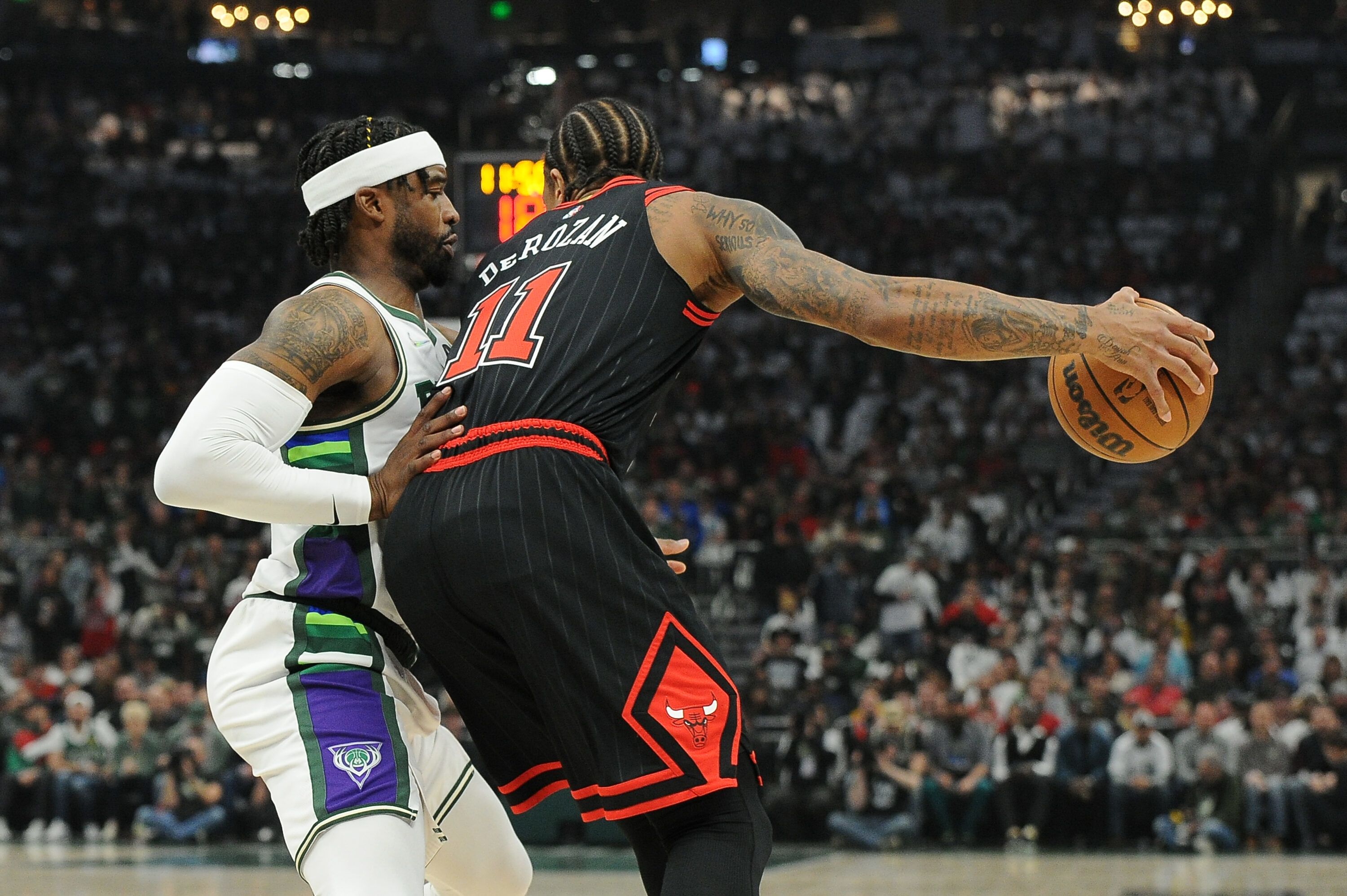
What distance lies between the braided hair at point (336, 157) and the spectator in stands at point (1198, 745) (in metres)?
8.82

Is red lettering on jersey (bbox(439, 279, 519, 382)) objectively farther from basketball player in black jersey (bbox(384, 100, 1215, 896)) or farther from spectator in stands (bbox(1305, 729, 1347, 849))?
spectator in stands (bbox(1305, 729, 1347, 849))

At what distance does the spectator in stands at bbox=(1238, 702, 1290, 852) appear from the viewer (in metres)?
10.6

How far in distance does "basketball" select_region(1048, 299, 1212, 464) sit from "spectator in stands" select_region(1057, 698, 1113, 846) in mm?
8208

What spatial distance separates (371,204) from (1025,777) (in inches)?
335

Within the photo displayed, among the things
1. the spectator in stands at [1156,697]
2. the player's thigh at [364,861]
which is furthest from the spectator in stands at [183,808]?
the player's thigh at [364,861]

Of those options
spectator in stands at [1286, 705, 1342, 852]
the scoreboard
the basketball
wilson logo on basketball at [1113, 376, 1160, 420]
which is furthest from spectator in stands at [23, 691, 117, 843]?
wilson logo on basketball at [1113, 376, 1160, 420]

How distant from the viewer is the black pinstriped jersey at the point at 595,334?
289 cm

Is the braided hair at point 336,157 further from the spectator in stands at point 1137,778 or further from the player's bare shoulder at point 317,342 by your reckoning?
the spectator in stands at point 1137,778

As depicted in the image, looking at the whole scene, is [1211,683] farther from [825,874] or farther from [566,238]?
[566,238]

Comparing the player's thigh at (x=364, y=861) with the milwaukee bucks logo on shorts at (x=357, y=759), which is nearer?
the player's thigh at (x=364, y=861)

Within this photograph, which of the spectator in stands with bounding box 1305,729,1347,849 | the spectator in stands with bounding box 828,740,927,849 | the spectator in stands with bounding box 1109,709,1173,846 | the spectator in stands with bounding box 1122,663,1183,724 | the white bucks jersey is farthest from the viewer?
the spectator in stands with bounding box 1122,663,1183,724

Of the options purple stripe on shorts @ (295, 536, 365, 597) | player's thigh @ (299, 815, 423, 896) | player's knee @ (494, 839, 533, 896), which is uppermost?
purple stripe on shorts @ (295, 536, 365, 597)

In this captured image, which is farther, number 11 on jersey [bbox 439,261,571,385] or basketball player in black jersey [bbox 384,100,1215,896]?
number 11 on jersey [bbox 439,261,571,385]

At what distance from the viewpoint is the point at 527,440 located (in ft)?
9.29
